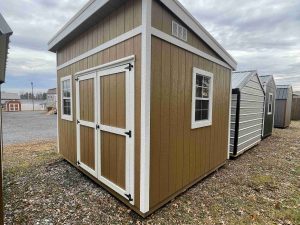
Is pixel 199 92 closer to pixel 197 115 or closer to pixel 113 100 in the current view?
pixel 197 115

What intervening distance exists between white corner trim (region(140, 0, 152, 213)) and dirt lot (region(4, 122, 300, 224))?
0.43 meters

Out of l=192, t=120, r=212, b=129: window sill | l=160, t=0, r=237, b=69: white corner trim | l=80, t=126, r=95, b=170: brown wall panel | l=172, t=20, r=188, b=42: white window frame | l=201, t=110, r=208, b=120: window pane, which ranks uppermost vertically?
l=160, t=0, r=237, b=69: white corner trim

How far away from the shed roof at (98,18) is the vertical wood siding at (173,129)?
0.47 metres

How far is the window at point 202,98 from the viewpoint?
11.5 feet

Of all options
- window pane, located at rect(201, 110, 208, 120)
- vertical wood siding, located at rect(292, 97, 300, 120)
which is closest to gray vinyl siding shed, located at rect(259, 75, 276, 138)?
window pane, located at rect(201, 110, 208, 120)

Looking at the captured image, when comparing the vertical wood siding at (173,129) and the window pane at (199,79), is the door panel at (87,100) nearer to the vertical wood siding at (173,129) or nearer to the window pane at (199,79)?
the vertical wood siding at (173,129)

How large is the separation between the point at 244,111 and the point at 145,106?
453cm

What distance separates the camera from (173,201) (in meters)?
3.10

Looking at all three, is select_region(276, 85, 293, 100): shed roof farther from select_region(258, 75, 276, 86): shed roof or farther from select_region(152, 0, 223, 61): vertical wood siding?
select_region(152, 0, 223, 61): vertical wood siding

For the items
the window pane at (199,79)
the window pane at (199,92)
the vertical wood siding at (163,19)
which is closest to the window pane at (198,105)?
the window pane at (199,92)

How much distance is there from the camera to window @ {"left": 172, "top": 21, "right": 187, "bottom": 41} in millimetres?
2904

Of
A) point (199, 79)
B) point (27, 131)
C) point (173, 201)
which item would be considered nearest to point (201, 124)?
point (199, 79)

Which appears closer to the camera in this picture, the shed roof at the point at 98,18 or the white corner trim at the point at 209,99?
the shed roof at the point at 98,18

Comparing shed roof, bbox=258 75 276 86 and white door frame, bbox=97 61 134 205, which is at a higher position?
shed roof, bbox=258 75 276 86
